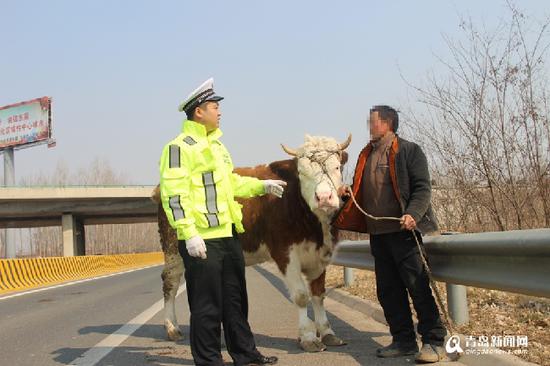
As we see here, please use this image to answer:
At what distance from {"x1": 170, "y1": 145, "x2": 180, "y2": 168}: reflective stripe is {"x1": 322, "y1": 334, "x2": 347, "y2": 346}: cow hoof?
2.29 m

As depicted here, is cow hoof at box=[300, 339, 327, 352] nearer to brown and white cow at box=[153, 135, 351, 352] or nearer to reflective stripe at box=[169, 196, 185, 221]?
brown and white cow at box=[153, 135, 351, 352]

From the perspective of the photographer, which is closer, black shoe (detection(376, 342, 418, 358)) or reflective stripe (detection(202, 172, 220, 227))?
reflective stripe (detection(202, 172, 220, 227))

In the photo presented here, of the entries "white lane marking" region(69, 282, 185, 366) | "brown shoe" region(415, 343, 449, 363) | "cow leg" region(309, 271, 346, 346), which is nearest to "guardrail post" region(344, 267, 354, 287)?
"white lane marking" region(69, 282, 185, 366)

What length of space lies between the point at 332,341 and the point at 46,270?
18.8m

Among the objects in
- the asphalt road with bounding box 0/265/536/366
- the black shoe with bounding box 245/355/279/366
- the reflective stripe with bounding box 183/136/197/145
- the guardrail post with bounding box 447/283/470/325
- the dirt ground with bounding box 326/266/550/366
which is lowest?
the asphalt road with bounding box 0/265/536/366

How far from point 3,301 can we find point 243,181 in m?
9.27

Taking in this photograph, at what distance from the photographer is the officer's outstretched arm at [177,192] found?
396 centimetres

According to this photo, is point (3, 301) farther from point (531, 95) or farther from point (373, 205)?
point (531, 95)

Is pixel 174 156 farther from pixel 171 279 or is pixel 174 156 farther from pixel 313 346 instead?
pixel 171 279

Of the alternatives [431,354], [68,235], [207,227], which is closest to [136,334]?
[207,227]

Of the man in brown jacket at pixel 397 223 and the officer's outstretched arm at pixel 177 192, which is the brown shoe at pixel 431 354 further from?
the officer's outstretched arm at pixel 177 192

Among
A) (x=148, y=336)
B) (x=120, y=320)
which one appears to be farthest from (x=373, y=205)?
(x=120, y=320)

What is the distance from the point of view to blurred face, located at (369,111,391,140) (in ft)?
15.5

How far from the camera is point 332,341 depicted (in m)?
5.21
